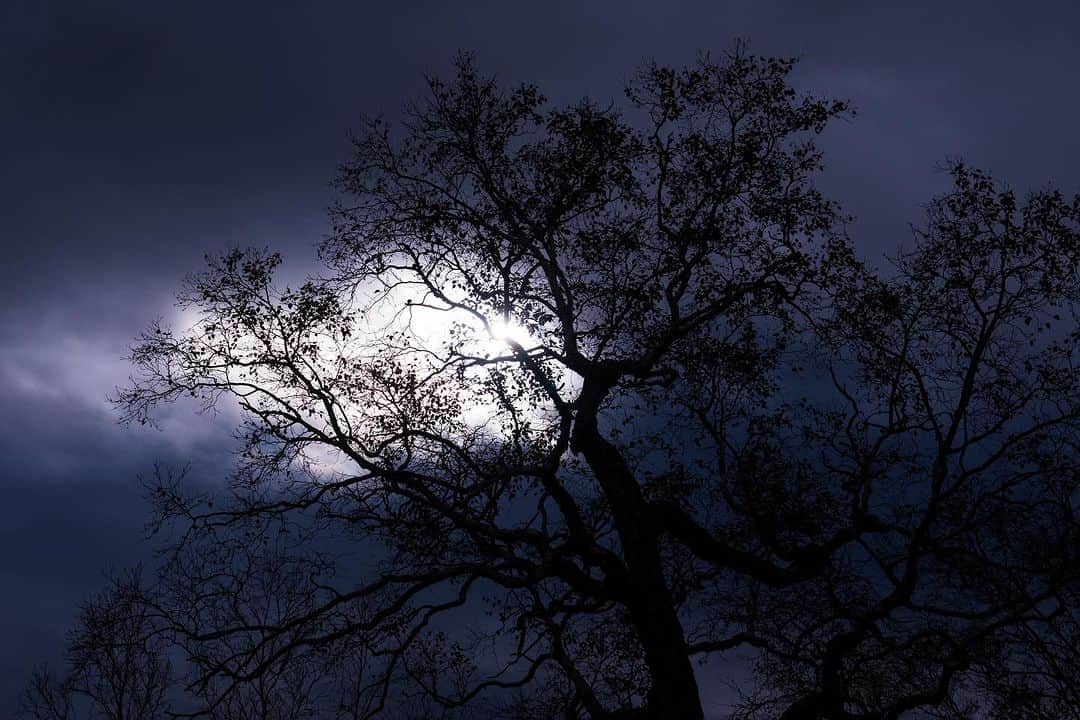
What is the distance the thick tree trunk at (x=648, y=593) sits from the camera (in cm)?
1269

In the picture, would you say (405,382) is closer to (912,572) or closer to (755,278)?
(755,278)

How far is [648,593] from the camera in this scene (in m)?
13.3

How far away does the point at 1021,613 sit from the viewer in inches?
489

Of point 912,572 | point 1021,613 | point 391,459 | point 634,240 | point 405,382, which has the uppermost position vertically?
point 634,240

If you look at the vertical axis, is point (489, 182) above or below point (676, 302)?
above

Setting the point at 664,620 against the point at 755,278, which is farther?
the point at 755,278

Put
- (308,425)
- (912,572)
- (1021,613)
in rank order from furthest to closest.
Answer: (308,425), (912,572), (1021,613)

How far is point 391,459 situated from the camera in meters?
14.1

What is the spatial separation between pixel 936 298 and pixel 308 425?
36.4 ft

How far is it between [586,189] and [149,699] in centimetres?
1794

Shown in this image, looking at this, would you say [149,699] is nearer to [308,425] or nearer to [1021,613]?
[308,425]

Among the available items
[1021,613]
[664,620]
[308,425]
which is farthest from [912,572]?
[308,425]

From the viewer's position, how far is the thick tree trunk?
1269 cm

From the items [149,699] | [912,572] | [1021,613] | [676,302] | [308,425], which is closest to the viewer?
[1021,613]
